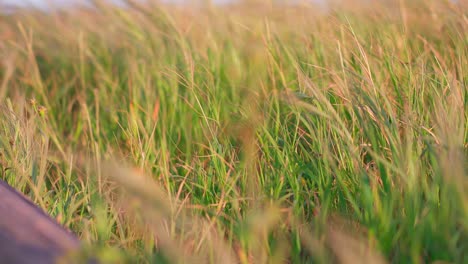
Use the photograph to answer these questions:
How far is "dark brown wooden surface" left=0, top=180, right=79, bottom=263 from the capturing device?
999 mm

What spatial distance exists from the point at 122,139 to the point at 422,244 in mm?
1493

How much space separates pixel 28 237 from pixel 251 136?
0.76 metres

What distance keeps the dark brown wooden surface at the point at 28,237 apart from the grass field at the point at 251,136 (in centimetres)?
11

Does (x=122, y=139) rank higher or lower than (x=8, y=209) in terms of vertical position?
lower

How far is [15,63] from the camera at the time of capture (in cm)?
308

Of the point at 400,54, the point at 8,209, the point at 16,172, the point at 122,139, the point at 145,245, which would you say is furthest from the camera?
the point at 122,139

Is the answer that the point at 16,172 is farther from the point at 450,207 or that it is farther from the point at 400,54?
the point at 400,54

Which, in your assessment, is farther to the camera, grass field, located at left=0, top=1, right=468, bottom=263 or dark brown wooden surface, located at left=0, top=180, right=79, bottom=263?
grass field, located at left=0, top=1, right=468, bottom=263

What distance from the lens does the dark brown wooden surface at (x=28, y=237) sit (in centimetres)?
100

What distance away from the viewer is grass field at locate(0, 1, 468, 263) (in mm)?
1323

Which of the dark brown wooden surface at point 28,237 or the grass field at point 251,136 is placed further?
the grass field at point 251,136

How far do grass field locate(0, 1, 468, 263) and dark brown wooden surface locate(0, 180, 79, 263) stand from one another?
0.35 feet

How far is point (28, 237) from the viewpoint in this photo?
Result: 41.5 inches

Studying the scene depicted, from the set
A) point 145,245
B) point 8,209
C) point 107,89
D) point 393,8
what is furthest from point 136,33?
point 8,209
